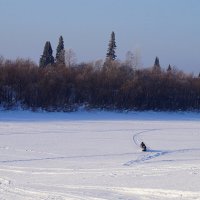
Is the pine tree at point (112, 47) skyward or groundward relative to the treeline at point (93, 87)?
skyward

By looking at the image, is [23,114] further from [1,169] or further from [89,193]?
[89,193]

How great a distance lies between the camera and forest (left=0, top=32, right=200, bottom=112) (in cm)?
5422

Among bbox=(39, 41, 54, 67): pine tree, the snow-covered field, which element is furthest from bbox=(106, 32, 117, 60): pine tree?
the snow-covered field

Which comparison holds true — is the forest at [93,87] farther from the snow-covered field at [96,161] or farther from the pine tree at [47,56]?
the snow-covered field at [96,161]

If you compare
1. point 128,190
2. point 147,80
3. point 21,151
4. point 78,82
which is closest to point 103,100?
point 78,82

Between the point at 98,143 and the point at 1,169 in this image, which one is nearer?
the point at 1,169

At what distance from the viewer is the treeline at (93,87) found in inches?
2135

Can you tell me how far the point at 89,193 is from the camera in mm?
13328

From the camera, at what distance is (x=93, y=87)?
58.4 metres

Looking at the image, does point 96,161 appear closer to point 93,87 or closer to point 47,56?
point 93,87

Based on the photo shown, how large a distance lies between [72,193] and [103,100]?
143 feet

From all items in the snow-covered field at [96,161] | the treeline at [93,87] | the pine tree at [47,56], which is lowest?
the snow-covered field at [96,161]

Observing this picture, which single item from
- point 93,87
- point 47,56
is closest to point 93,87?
point 93,87

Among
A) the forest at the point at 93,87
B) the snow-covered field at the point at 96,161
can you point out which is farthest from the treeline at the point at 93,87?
the snow-covered field at the point at 96,161
